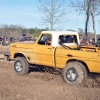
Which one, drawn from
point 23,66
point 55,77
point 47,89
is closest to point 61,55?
point 55,77

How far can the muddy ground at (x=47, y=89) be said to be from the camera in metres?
7.24

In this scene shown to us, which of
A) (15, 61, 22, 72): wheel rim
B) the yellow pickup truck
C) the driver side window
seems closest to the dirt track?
the yellow pickup truck

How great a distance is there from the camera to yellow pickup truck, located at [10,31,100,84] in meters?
9.18

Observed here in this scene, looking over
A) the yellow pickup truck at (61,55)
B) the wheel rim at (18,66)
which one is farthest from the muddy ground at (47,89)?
the wheel rim at (18,66)

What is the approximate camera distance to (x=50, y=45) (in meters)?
10.4

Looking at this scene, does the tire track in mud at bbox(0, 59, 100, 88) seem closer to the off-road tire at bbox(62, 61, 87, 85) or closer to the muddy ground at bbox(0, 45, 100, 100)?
the muddy ground at bbox(0, 45, 100, 100)

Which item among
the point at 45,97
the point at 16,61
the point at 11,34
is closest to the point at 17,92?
the point at 45,97

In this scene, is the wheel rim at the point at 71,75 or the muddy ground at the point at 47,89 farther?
the wheel rim at the point at 71,75

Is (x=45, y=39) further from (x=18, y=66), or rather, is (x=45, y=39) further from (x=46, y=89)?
(x=46, y=89)

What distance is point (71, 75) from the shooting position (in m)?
9.54

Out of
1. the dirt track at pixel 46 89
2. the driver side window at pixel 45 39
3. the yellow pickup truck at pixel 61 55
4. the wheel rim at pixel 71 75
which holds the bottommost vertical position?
the dirt track at pixel 46 89

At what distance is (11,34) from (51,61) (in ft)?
157

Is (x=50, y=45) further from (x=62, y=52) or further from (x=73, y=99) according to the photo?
(x=73, y=99)

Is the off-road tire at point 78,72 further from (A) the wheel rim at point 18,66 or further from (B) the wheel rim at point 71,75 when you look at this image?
(A) the wheel rim at point 18,66
